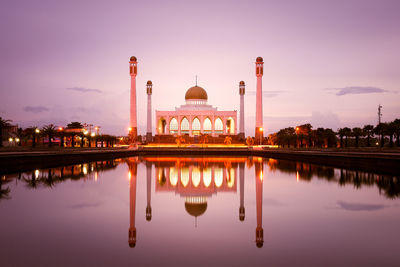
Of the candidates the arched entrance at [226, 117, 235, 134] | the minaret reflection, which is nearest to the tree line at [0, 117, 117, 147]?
the arched entrance at [226, 117, 235, 134]

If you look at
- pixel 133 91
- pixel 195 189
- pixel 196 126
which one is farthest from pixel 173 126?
pixel 195 189

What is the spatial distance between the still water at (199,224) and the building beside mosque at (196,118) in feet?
161

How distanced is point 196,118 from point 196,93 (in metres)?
4.76

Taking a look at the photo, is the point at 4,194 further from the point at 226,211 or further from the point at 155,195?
the point at 226,211

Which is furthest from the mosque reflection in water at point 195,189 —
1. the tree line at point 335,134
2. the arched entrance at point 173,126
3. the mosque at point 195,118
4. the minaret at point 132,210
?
the arched entrance at point 173,126

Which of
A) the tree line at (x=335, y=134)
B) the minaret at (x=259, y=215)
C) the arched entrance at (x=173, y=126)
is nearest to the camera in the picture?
the minaret at (x=259, y=215)

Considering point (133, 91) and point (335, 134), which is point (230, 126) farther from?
point (335, 134)

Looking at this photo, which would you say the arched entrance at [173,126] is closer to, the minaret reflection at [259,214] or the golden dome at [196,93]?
the golden dome at [196,93]

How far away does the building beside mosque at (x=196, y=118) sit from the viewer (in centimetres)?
6462

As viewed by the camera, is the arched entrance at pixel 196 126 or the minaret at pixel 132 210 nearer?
the minaret at pixel 132 210

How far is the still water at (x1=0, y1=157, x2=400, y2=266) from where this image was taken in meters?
6.30

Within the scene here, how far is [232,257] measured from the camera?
20.7 ft

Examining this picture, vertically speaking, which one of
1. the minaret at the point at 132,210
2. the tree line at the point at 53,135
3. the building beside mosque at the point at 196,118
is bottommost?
the minaret at the point at 132,210

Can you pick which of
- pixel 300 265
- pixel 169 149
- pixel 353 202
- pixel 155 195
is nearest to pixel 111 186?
pixel 155 195
